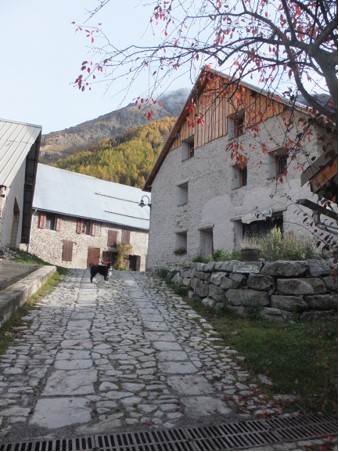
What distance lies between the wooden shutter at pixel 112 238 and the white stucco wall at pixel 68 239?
Result: 0.24m

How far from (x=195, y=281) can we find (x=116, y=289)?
2.58 meters

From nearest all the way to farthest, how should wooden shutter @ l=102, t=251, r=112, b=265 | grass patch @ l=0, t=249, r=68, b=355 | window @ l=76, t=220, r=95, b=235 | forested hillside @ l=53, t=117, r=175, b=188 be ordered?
grass patch @ l=0, t=249, r=68, b=355 → window @ l=76, t=220, r=95, b=235 → wooden shutter @ l=102, t=251, r=112, b=265 → forested hillside @ l=53, t=117, r=175, b=188

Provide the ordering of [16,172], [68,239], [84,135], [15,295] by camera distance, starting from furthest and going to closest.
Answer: [84,135] → [68,239] → [16,172] → [15,295]

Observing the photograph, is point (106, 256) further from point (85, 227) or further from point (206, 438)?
point (206, 438)

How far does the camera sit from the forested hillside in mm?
51000

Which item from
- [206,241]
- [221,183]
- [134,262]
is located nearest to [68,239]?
[134,262]

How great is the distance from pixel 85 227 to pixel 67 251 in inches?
96.9

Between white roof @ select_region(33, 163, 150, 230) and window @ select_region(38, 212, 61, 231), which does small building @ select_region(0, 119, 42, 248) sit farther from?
white roof @ select_region(33, 163, 150, 230)

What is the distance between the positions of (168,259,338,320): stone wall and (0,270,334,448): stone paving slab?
951mm

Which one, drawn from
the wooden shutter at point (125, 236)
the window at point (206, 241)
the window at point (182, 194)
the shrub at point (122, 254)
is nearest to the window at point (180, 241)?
the window at point (182, 194)

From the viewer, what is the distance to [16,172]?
1200cm

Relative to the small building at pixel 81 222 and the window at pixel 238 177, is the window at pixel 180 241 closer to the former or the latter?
the window at pixel 238 177

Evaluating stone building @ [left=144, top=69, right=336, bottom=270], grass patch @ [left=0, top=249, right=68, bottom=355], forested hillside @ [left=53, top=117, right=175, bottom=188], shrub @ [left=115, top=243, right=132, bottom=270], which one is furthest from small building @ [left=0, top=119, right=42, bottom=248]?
forested hillside @ [left=53, top=117, right=175, bottom=188]

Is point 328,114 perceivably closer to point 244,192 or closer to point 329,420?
point 329,420
